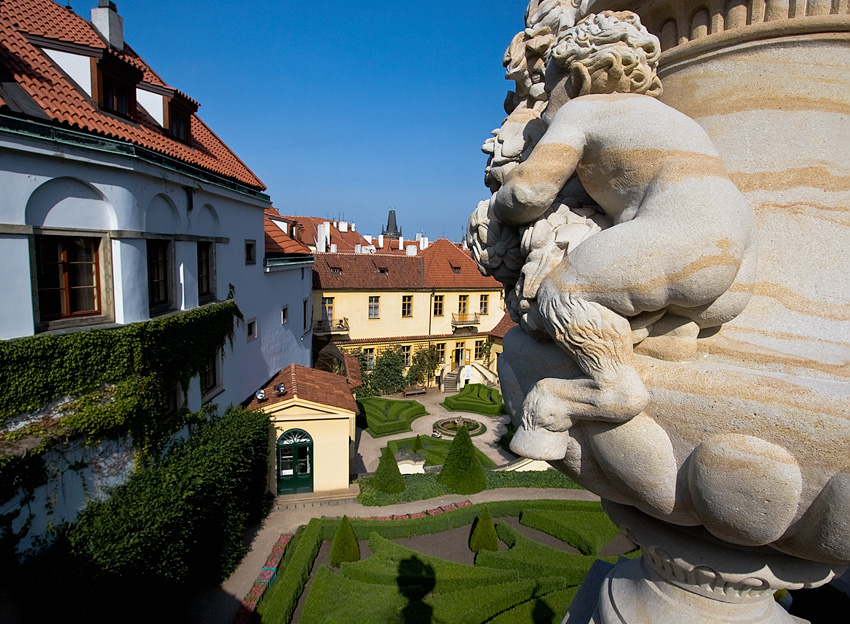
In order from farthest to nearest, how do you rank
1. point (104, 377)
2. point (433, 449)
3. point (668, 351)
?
1. point (433, 449)
2. point (104, 377)
3. point (668, 351)

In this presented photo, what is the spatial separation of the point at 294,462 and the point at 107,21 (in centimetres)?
1483

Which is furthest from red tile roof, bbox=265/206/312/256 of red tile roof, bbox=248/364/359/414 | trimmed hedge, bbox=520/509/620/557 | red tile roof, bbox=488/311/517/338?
red tile roof, bbox=488/311/517/338

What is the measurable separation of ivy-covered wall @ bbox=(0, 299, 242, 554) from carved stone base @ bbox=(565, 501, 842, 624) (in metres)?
9.50

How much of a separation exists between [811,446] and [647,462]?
0.73 m

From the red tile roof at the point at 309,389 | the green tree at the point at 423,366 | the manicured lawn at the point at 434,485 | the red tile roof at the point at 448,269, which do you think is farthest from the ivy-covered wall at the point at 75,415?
the red tile roof at the point at 448,269

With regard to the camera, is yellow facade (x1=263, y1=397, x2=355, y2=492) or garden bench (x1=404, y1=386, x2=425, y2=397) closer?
yellow facade (x1=263, y1=397, x2=355, y2=492)

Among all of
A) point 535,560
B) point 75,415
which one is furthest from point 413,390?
point 75,415

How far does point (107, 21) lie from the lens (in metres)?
14.5

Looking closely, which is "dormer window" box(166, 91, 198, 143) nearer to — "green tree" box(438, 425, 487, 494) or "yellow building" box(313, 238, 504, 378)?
"green tree" box(438, 425, 487, 494)

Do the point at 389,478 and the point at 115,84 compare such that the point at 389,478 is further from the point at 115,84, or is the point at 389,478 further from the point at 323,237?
the point at 323,237

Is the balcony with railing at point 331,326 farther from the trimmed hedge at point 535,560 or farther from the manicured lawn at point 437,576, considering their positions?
the trimmed hedge at point 535,560

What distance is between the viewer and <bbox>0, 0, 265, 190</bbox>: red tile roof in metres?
9.76

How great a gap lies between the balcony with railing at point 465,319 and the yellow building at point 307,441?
70.4 feet

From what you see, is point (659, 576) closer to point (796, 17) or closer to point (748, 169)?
point (748, 169)
